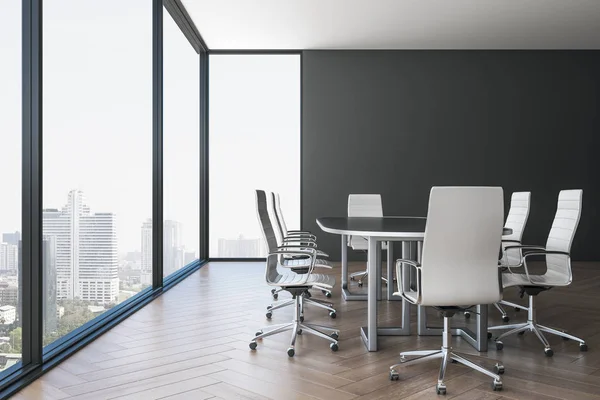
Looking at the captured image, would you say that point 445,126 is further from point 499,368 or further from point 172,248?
point 499,368

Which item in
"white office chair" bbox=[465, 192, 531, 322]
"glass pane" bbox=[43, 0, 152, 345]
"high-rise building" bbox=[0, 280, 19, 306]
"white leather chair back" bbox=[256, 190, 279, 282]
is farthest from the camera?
"white office chair" bbox=[465, 192, 531, 322]

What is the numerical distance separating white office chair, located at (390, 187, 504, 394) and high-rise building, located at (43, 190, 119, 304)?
2.42 metres

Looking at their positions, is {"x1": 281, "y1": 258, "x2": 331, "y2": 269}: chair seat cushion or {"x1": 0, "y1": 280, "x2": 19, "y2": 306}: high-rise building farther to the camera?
{"x1": 281, "y1": 258, "x2": 331, "y2": 269}: chair seat cushion

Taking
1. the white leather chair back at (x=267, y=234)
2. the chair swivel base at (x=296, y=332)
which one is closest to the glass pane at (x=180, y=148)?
the white leather chair back at (x=267, y=234)

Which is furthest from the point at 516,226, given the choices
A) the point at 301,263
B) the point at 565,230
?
the point at 301,263

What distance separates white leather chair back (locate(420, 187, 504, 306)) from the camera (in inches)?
114

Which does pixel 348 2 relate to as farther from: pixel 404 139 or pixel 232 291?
pixel 232 291

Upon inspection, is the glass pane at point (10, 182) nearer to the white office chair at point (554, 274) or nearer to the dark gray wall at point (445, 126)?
the white office chair at point (554, 274)

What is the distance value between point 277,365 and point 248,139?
19.9 feet

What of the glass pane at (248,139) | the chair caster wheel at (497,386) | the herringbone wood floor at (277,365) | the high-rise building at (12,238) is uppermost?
the glass pane at (248,139)

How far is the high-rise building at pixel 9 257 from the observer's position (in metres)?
3.01

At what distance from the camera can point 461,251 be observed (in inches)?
117

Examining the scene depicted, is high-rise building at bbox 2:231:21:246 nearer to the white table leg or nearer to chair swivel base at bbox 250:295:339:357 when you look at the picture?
chair swivel base at bbox 250:295:339:357

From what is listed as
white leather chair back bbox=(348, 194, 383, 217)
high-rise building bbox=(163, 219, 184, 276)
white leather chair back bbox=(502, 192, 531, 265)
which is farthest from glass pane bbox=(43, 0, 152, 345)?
white leather chair back bbox=(502, 192, 531, 265)
